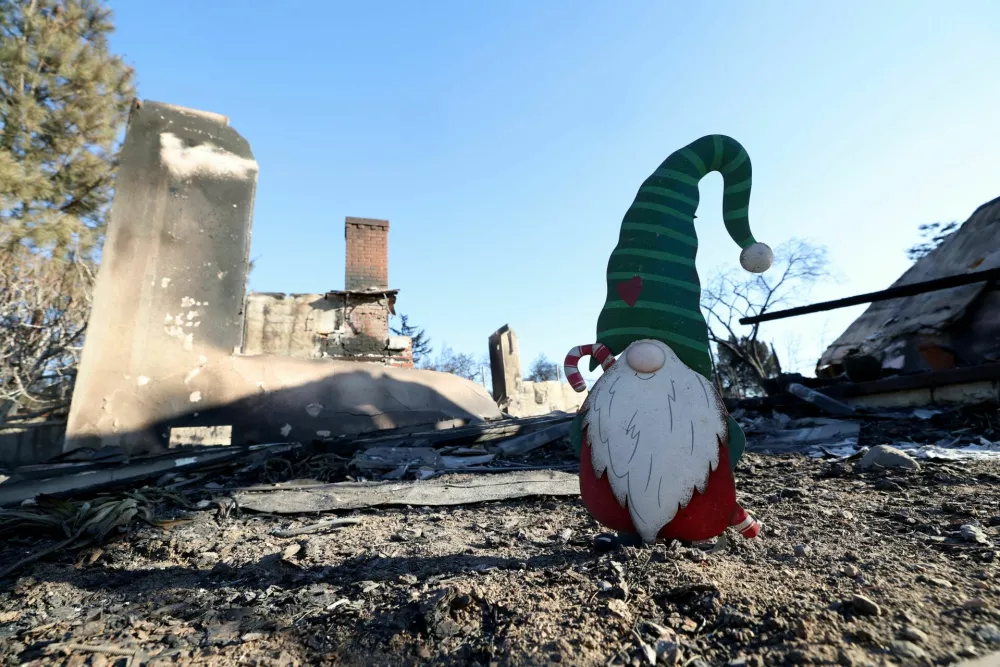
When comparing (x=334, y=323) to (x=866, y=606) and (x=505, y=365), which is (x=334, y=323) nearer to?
(x=505, y=365)

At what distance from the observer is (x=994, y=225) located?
29.6 feet

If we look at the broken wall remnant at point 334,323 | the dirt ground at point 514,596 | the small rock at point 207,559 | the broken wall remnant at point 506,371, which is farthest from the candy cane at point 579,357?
the broken wall remnant at point 506,371

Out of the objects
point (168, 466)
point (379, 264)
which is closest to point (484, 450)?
point (168, 466)

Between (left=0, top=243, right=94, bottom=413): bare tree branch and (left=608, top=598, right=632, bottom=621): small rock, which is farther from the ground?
(left=0, top=243, right=94, bottom=413): bare tree branch

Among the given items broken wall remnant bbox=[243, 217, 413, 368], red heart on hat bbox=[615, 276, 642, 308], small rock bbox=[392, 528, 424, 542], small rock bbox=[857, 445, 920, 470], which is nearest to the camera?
red heart on hat bbox=[615, 276, 642, 308]

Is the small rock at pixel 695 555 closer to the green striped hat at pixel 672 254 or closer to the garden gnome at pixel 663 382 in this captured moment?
the garden gnome at pixel 663 382

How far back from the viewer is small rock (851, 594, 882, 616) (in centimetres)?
174

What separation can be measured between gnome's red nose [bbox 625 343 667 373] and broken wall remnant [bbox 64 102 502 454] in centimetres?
441

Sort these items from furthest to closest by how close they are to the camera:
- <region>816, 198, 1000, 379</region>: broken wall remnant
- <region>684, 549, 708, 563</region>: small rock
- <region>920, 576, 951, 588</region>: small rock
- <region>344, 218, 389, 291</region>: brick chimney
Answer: <region>344, 218, 389, 291</region>: brick chimney
<region>816, 198, 1000, 379</region>: broken wall remnant
<region>684, 549, 708, 563</region>: small rock
<region>920, 576, 951, 588</region>: small rock

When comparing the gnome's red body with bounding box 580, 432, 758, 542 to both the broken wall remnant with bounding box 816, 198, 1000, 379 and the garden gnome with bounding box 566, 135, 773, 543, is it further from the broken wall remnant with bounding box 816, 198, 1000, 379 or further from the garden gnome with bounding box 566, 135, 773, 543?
the broken wall remnant with bounding box 816, 198, 1000, 379

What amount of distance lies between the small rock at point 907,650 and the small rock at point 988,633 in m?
0.24

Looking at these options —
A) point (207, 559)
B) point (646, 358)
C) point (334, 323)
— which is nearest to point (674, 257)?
point (646, 358)

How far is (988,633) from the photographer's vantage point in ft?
5.36

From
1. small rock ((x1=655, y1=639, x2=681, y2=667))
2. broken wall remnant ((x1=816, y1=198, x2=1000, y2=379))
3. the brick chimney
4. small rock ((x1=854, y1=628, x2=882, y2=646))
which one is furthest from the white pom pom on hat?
the brick chimney
